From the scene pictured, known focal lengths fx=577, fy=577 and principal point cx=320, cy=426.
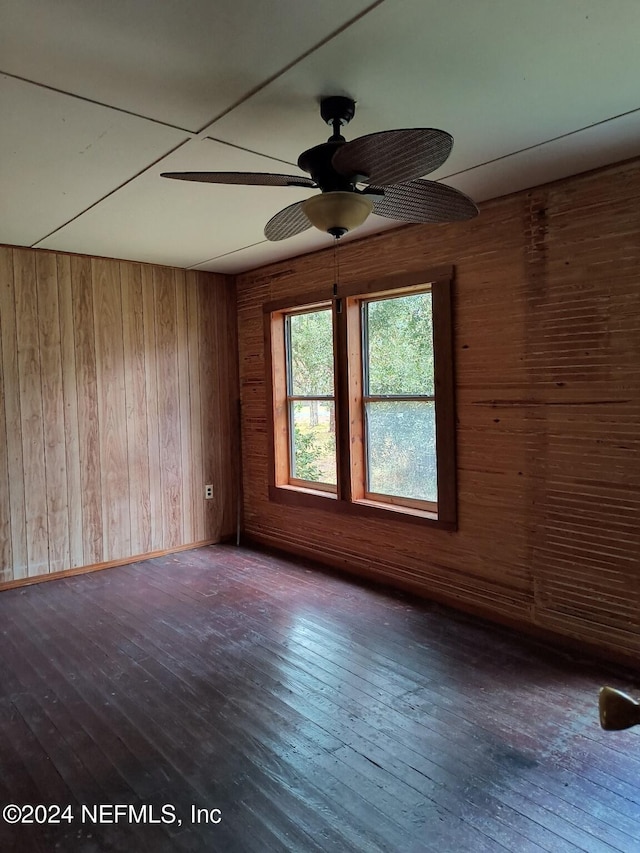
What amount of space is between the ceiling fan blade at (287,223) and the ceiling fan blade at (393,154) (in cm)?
41

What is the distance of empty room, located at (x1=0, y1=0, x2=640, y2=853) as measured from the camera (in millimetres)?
1771

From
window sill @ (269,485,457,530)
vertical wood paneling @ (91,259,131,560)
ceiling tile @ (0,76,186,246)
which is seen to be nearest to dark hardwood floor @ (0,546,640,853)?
window sill @ (269,485,457,530)

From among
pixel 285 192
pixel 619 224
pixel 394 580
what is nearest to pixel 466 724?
pixel 394 580

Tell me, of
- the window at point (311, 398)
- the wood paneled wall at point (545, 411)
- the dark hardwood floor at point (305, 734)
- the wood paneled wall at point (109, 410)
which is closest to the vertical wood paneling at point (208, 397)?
the wood paneled wall at point (109, 410)

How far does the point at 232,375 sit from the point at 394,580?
2.39 metres

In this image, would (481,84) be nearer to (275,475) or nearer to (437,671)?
(437,671)

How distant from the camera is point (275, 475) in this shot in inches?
191

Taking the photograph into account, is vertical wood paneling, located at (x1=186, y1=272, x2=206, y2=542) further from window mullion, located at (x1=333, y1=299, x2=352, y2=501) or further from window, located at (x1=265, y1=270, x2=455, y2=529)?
window mullion, located at (x1=333, y1=299, x2=352, y2=501)

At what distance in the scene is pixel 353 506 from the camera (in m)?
4.14

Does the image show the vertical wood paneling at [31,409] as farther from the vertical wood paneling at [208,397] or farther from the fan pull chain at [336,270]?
the fan pull chain at [336,270]

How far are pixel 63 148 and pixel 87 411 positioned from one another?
2382 millimetres

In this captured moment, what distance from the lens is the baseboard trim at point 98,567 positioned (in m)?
4.11

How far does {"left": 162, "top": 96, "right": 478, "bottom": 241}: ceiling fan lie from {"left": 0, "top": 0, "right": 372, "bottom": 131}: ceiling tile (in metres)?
0.29

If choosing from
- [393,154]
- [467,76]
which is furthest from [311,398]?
[393,154]
